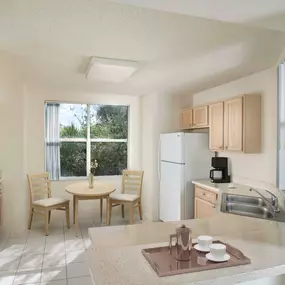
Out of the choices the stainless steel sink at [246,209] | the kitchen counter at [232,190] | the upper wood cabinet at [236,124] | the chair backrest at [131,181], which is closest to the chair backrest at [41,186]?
the chair backrest at [131,181]

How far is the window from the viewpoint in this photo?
5.03 metres

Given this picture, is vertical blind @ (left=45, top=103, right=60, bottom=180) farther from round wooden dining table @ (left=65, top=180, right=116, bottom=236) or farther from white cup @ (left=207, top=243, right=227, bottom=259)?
white cup @ (left=207, top=243, right=227, bottom=259)

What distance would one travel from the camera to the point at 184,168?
4.09 m

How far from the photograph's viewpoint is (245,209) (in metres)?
2.86

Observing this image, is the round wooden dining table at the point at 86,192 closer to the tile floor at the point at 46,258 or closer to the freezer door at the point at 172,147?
the tile floor at the point at 46,258

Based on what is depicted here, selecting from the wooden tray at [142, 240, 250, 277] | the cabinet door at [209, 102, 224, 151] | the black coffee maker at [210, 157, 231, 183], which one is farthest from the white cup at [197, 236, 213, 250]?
the black coffee maker at [210, 157, 231, 183]

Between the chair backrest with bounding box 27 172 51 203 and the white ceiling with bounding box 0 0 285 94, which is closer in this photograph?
the white ceiling with bounding box 0 0 285 94

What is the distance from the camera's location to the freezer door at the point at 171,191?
4102mm

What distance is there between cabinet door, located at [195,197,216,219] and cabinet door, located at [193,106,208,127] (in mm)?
1200

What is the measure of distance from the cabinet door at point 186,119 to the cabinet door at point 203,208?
1391 millimetres

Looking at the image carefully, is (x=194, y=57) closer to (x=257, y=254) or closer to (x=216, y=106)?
(x=216, y=106)

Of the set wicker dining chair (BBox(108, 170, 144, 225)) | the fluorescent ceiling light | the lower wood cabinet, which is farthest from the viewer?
wicker dining chair (BBox(108, 170, 144, 225))

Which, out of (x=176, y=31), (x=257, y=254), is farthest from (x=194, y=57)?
(x=257, y=254)

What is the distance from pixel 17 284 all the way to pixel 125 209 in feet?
9.49
